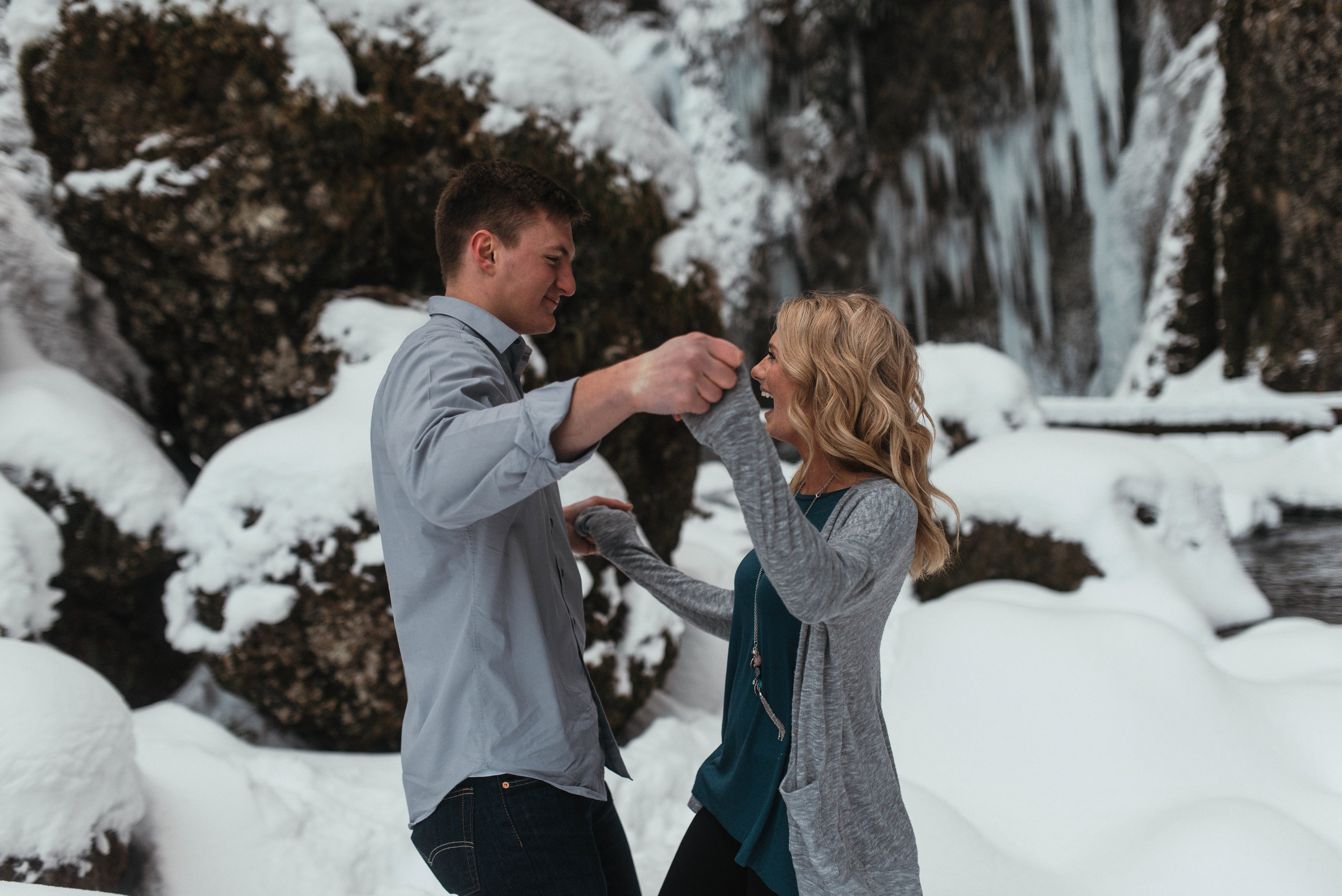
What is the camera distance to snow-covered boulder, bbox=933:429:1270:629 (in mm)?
4984

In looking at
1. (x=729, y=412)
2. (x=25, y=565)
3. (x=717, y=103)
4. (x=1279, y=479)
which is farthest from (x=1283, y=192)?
(x=25, y=565)

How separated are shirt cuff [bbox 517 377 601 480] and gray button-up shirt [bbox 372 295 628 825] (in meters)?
0.14

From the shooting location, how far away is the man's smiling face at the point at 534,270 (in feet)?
3.93

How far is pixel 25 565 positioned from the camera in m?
3.06

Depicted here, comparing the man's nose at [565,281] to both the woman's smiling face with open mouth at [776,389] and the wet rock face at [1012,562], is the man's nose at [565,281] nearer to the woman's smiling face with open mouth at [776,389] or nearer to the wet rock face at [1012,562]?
the woman's smiling face with open mouth at [776,389]

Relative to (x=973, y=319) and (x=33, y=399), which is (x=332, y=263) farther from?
(x=973, y=319)

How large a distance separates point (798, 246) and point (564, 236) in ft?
51.1

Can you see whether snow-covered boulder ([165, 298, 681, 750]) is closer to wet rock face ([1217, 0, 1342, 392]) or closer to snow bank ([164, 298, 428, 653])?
snow bank ([164, 298, 428, 653])

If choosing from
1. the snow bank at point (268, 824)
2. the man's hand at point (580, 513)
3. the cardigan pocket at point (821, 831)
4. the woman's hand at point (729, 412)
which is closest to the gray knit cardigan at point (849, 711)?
the cardigan pocket at point (821, 831)

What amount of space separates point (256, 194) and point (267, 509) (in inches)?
56.8

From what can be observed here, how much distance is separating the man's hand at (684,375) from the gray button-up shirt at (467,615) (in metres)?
0.27

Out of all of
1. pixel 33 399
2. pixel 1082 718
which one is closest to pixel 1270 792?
pixel 1082 718

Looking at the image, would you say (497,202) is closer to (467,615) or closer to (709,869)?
(467,615)

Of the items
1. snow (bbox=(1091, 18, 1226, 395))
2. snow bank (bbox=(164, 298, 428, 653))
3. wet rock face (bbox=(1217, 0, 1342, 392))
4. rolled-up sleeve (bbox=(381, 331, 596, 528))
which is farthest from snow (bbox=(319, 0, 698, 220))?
snow (bbox=(1091, 18, 1226, 395))
